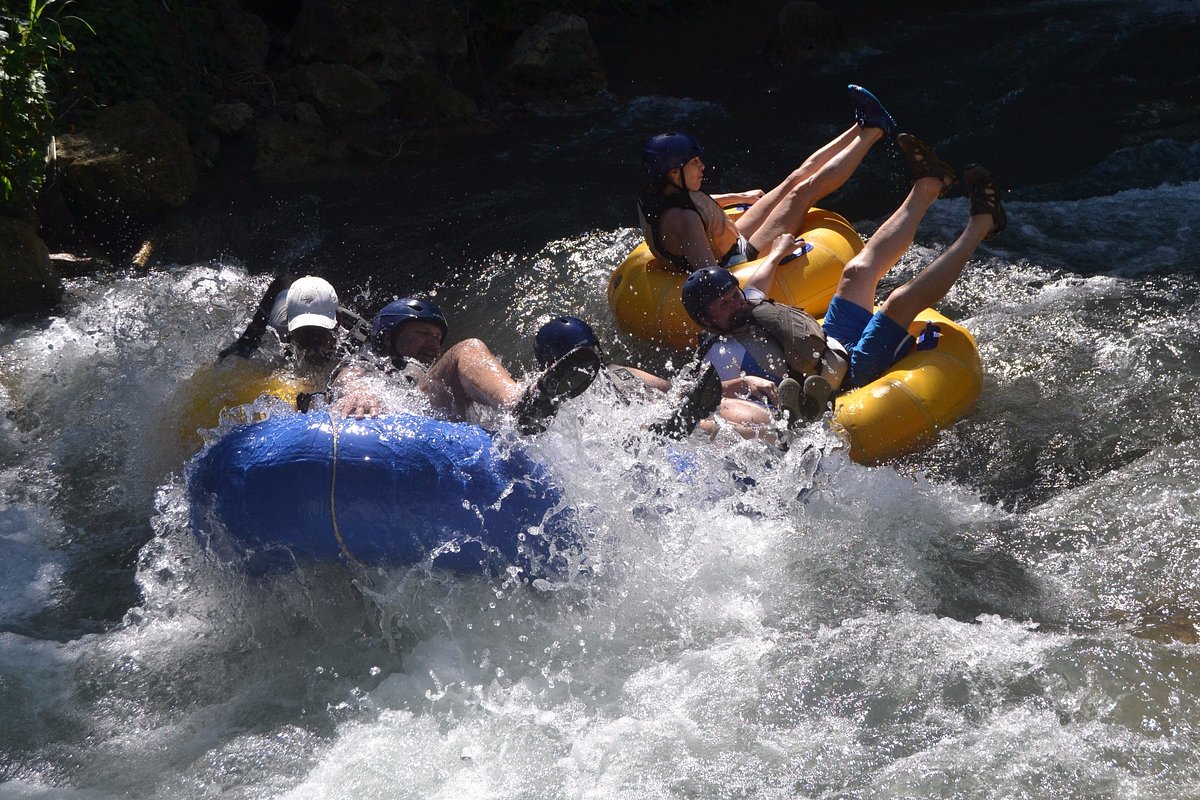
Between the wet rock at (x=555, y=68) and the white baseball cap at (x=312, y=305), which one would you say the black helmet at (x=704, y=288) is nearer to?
→ the white baseball cap at (x=312, y=305)

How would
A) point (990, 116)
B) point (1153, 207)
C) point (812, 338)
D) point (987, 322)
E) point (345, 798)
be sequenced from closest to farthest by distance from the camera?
1. point (345, 798)
2. point (812, 338)
3. point (987, 322)
4. point (1153, 207)
5. point (990, 116)

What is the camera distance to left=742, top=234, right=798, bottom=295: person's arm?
5.88 m

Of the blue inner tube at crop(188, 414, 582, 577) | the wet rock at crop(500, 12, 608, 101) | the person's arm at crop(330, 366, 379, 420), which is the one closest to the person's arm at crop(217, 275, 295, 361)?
the person's arm at crop(330, 366, 379, 420)

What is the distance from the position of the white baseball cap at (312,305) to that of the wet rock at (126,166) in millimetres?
3250

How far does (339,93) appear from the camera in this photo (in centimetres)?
964

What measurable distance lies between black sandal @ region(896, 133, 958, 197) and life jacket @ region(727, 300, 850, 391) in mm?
1081

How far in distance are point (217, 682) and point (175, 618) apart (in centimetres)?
44

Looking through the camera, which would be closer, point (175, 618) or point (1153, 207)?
point (175, 618)

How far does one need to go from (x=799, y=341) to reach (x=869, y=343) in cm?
52

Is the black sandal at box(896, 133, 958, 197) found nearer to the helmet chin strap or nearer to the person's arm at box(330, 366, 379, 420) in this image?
the helmet chin strap

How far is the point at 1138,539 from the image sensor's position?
4.38 meters

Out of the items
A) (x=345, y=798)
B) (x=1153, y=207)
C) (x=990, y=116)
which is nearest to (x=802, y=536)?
(x=345, y=798)

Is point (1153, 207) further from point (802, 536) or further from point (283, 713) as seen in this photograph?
point (283, 713)

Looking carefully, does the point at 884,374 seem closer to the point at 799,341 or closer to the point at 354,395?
the point at 799,341
